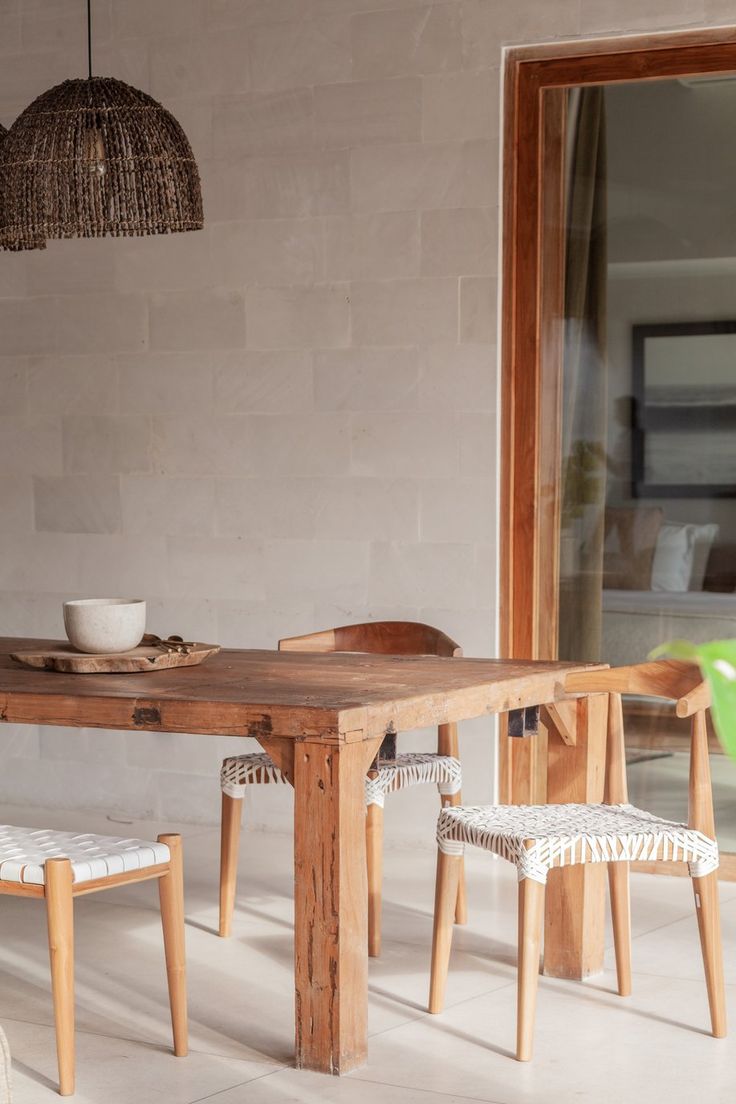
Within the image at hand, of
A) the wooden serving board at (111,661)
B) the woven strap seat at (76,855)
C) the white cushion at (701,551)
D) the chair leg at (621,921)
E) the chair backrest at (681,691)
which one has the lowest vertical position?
the chair leg at (621,921)

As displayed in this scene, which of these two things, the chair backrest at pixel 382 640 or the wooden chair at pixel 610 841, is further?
the chair backrest at pixel 382 640

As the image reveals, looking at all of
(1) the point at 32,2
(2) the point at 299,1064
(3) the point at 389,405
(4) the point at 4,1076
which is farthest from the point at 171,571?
(4) the point at 4,1076

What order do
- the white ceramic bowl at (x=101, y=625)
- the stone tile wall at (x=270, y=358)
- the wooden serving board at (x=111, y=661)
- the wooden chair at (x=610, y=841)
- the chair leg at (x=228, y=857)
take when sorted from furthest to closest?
the stone tile wall at (x=270, y=358) → the chair leg at (x=228, y=857) → the white ceramic bowl at (x=101, y=625) → the wooden serving board at (x=111, y=661) → the wooden chair at (x=610, y=841)

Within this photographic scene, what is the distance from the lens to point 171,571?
471cm

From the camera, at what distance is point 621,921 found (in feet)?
9.64

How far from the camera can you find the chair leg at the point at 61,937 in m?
2.36

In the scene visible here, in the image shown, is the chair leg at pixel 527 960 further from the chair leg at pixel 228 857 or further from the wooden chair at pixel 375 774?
the chair leg at pixel 228 857

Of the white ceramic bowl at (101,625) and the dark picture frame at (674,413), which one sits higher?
the dark picture frame at (674,413)

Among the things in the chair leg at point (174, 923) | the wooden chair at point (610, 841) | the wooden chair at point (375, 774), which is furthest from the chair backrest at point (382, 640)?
the chair leg at point (174, 923)

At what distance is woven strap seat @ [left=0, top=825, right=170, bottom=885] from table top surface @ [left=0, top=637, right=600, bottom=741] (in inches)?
7.9

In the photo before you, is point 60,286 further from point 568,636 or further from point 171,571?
point 568,636

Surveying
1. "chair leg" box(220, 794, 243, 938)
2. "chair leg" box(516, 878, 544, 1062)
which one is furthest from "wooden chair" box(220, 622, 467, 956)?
"chair leg" box(516, 878, 544, 1062)

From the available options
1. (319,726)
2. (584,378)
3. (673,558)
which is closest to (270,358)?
(584,378)

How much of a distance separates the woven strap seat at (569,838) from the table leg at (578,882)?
0.71 feet
